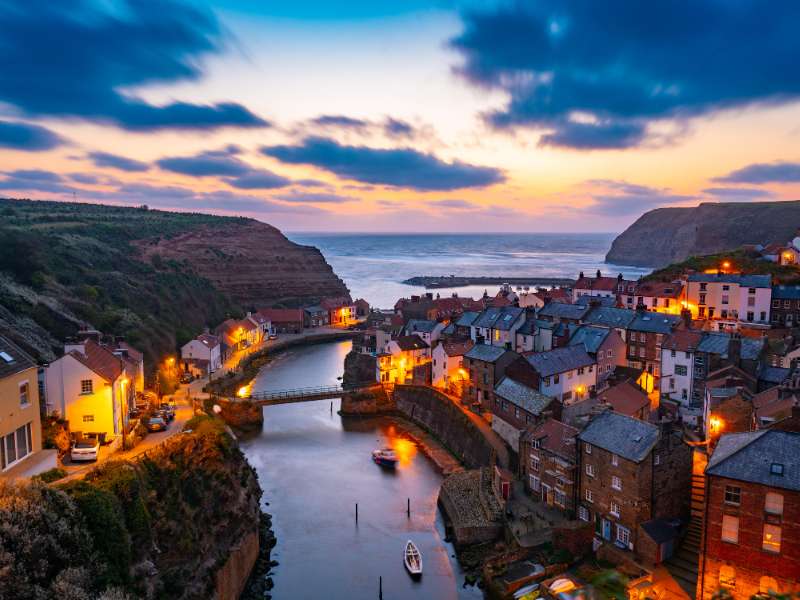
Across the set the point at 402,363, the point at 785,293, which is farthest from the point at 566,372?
the point at 785,293

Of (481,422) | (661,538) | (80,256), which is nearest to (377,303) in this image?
(80,256)

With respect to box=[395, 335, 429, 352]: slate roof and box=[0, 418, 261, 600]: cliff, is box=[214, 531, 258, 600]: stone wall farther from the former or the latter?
box=[395, 335, 429, 352]: slate roof

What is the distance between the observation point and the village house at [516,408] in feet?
101

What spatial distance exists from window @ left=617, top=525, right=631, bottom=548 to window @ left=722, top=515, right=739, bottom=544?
414 centimetres

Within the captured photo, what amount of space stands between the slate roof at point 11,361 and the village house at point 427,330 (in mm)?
33685

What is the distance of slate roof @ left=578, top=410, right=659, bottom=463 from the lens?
21.8 metres

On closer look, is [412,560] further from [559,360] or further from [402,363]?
[402,363]

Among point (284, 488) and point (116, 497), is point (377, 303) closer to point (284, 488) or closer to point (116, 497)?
point (284, 488)

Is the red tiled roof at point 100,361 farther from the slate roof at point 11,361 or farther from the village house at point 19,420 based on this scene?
the village house at point 19,420

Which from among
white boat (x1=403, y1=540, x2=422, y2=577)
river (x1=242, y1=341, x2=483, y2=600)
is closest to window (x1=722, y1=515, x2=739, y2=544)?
river (x1=242, y1=341, x2=483, y2=600)

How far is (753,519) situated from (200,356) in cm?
4485

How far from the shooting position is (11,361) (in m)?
19.2

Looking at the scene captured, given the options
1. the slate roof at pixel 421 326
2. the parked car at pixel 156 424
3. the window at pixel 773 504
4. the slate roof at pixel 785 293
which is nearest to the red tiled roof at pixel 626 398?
the window at pixel 773 504

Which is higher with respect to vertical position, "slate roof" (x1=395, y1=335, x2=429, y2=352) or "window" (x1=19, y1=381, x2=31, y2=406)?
"window" (x1=19, y1=381, x2=31, y2=406)
